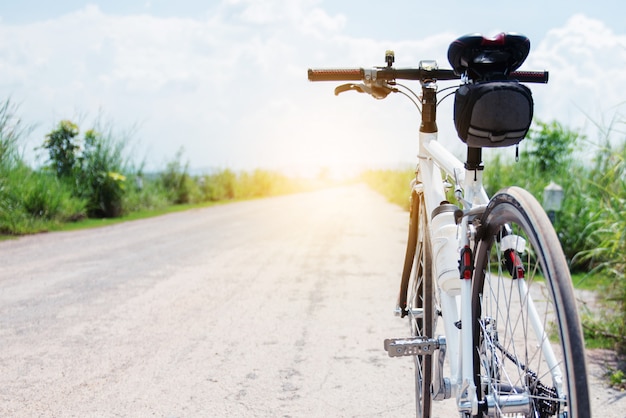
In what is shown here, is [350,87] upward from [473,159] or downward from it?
upward

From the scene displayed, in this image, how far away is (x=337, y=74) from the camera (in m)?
2.95

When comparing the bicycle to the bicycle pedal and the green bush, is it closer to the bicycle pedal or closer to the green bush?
the bicycle pedal

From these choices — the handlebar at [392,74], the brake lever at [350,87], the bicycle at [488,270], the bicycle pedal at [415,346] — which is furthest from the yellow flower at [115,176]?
the bicycle pedal at [415,346]

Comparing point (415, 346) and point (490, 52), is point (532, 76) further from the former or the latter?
point (415, 346)

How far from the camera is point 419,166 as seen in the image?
3.02 m

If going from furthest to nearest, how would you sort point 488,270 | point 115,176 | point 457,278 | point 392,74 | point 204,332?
1. point 115,176
2. point 204,332
3. point 392,74
4. point 457,278
5. point 488,270

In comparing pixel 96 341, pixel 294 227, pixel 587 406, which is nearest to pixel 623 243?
pixel 587 406

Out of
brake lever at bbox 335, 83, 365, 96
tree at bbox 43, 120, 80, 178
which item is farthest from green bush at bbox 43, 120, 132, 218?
brake lever at bbox 335, 83, 365, 96

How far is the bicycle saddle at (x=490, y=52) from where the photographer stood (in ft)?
6.77

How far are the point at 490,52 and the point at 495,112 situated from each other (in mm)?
246

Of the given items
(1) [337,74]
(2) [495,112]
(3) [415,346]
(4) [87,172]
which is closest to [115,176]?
(4) [87,172]

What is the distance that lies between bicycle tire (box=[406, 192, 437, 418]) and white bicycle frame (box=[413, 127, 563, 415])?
0.12 meters

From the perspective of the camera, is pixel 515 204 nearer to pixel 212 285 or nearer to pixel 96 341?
pixel 96 341

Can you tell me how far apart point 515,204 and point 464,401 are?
2.44 feet
